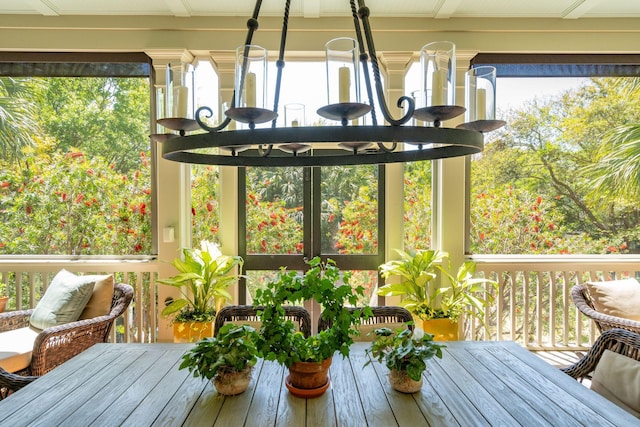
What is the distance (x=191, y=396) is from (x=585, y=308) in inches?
109

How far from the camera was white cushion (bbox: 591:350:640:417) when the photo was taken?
1.34m

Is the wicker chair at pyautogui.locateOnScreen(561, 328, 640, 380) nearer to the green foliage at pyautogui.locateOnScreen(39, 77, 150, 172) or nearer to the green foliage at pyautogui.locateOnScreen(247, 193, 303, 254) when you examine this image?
the green foliage at pyautogui.locateOnScreen(247, 193, 303, 254)

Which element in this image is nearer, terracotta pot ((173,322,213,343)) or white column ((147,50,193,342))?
terracotta pot ((173,322,213,343))

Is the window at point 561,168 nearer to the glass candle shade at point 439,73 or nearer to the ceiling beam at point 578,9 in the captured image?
the ceiling beam at point 578,9

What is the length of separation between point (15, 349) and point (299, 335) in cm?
212

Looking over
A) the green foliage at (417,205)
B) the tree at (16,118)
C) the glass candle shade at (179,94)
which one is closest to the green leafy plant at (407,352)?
the glass candle shade at (179,94)

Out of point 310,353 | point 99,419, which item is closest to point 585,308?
point 310,353

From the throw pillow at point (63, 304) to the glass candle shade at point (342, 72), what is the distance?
254cm

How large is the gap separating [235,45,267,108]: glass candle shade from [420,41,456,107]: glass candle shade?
0.48 metres

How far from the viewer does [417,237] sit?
11.3ft

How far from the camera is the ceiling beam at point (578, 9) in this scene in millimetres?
2930

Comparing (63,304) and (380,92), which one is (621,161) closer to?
(380,92)

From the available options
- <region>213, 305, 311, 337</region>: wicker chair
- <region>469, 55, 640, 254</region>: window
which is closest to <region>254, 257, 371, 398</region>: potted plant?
<region>213, 305, 311, 337</region>: wicker chair

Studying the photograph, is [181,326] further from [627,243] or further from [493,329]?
[627,243]
